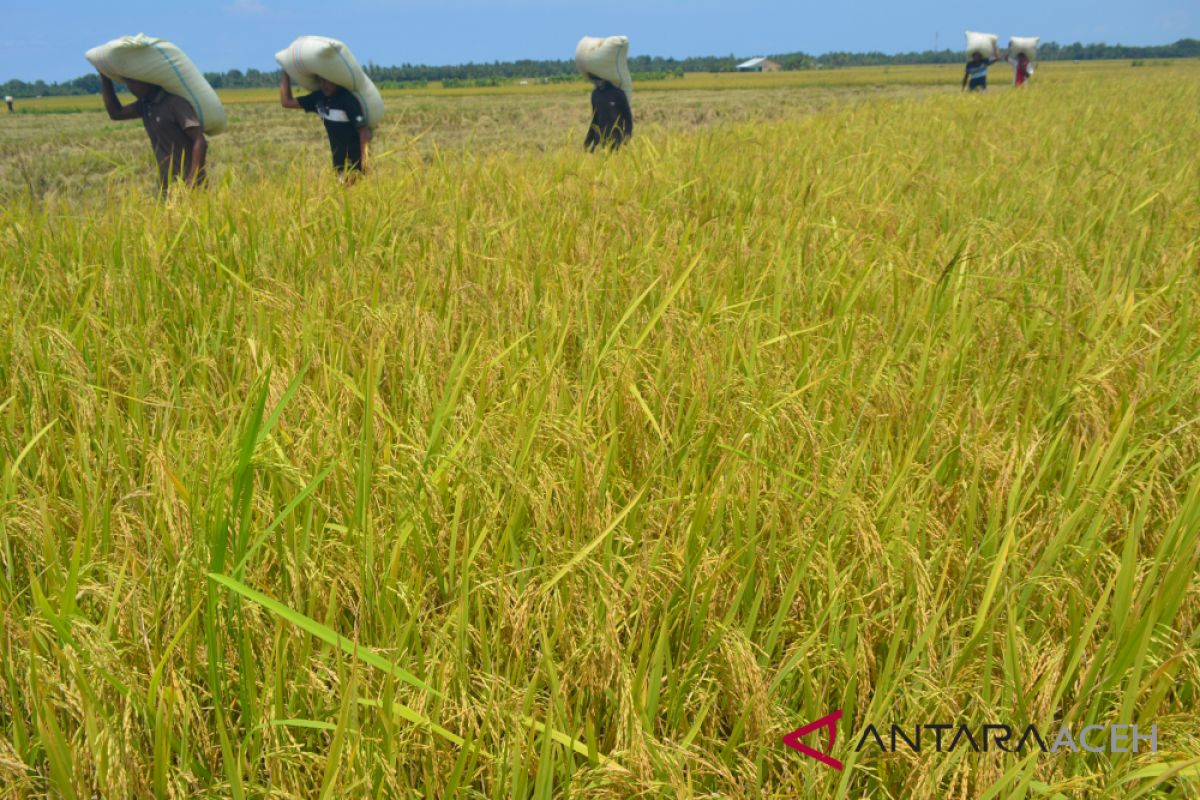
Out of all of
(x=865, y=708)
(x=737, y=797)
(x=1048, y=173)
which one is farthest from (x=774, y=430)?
(x=1048, y=173)

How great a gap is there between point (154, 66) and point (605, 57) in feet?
11.4

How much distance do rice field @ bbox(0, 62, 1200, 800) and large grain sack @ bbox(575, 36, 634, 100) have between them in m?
4.87

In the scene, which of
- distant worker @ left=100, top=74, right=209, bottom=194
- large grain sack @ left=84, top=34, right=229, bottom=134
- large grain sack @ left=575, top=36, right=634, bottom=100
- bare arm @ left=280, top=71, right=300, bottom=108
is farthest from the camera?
large grain sack @ left=575, top=36, right=634, bottom=100

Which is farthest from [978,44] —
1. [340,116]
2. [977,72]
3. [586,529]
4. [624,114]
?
[586,529]

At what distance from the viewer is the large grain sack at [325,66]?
4805mm

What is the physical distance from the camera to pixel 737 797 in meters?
0.73

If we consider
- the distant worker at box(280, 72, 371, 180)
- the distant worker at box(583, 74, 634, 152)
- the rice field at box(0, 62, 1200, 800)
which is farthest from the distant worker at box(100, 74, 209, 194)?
the distant worker at box(583, 74, 634, 152)

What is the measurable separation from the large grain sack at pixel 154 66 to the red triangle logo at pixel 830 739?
5222mm

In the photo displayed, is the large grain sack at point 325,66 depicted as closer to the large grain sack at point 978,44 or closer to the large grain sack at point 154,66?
the large grain sack at point 154,66

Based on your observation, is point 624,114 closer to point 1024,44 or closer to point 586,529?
point 586,529

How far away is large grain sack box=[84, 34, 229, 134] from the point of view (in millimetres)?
4359

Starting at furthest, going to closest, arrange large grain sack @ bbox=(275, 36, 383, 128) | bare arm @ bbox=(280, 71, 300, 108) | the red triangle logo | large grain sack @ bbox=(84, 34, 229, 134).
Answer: bare arm @ bbox=(280, 71, 300, 108) → large grain sack @ bbox=(275, 36, 383, 128) → large grain sack @ bbox=(84, 34, 229, 134) → the red triangle logo

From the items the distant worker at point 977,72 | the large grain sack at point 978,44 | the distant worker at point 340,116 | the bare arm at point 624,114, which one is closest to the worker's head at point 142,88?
the distant worker at point 340,116

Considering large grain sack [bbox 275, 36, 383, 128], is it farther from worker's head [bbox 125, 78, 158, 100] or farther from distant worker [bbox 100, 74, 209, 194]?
worker's head [bbox 125, 78, 158, 100]
